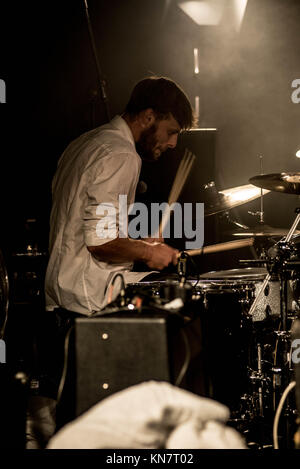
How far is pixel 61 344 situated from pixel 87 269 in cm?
34

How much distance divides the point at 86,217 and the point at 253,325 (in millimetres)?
1412

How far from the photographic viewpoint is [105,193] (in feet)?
8.73

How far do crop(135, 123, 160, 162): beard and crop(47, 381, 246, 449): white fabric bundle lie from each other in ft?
5.89

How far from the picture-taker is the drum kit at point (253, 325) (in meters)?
3.11

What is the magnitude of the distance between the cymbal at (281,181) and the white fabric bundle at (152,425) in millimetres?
2014

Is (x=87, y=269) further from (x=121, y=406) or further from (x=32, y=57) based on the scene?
(x=32, y=57)

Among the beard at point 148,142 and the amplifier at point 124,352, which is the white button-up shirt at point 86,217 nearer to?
the beard at point 148,142

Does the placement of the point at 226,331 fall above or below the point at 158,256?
below

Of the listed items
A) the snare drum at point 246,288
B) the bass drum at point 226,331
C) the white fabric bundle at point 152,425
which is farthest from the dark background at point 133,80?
the white fabric bundle at point 152,425

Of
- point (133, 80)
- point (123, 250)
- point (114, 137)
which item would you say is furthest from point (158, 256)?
point (133, 80)

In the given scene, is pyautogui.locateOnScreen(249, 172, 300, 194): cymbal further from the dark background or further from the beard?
the dark background

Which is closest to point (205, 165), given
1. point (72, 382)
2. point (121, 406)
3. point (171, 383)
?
point (72, 382)

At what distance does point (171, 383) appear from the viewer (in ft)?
6.02

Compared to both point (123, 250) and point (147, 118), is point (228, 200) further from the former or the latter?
point (123, 250)
